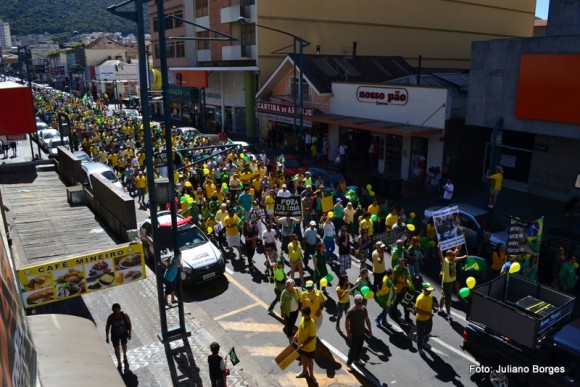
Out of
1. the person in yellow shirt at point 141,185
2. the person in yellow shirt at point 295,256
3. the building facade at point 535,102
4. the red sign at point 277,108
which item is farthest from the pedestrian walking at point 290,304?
the red sign at point 277,108

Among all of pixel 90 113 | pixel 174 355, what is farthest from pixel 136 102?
pixel 174 355

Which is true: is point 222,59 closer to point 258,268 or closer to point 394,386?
point 258,268

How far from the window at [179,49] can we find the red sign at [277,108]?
2009cm

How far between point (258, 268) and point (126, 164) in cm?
1295

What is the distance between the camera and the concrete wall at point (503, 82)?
728 inches

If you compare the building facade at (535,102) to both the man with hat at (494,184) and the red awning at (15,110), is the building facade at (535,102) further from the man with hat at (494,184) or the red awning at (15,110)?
the red awning at (15,110)

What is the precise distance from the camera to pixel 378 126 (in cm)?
2470

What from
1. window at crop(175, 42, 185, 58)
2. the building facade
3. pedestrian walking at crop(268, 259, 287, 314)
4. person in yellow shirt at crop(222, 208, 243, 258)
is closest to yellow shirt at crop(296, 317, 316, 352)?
pedestrian walking at crop(268, 259, 287, 314)

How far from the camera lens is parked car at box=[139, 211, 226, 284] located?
43.7 feet

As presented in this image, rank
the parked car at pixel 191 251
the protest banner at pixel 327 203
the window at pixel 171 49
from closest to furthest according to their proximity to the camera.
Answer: the parked car at pixel 191 251 < the protest banner at pixel 327 203 < the window at pixel 171 49

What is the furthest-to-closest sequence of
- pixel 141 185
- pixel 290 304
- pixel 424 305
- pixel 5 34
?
pixel 5 34 → pixel 141 185 → pixel 290 304 → pixel 424 305

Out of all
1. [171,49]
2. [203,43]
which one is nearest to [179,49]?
[171,49]

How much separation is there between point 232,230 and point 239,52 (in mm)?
27203

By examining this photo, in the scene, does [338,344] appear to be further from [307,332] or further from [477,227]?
[477,227]
